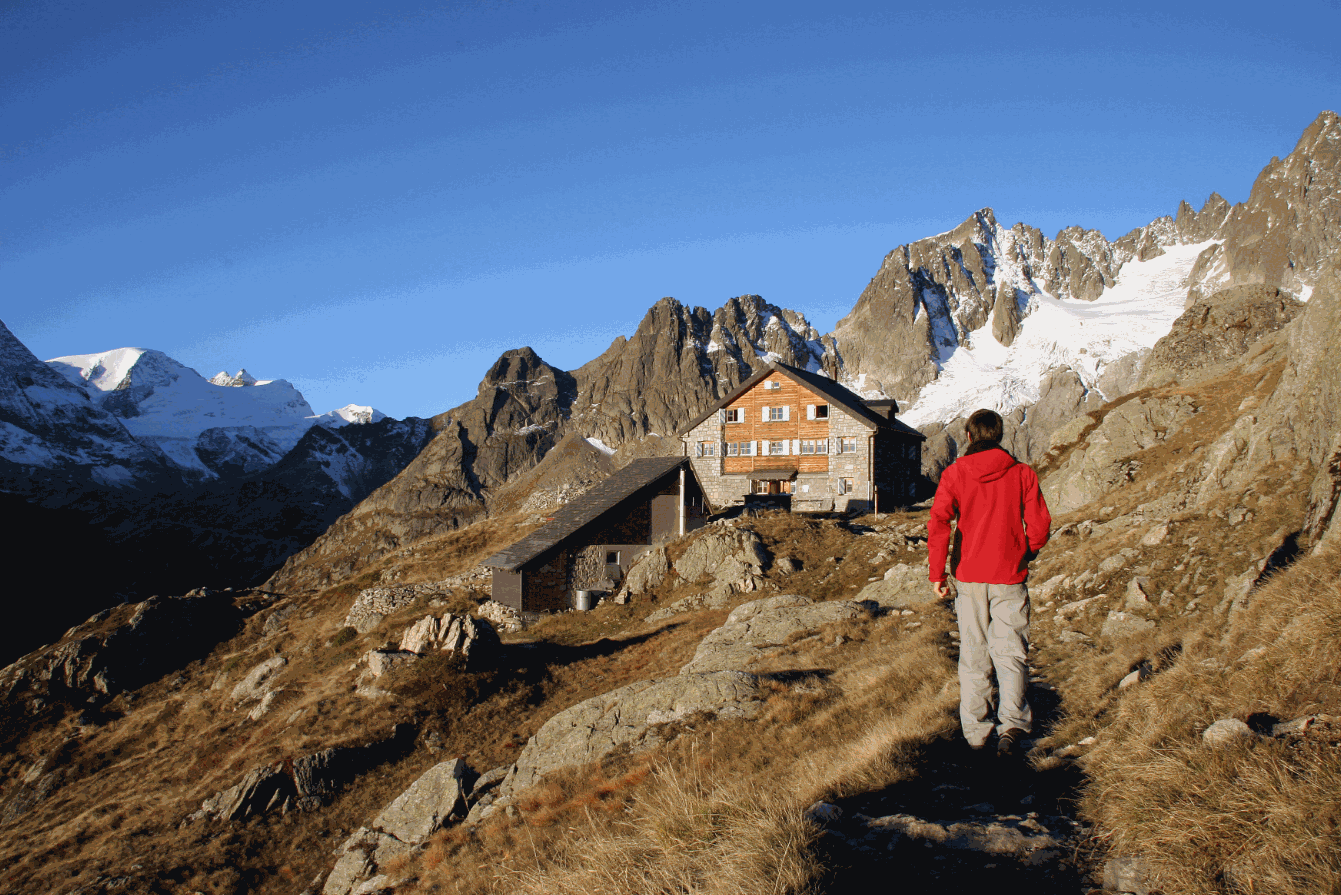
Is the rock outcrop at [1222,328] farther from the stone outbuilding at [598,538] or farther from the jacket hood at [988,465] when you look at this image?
the jacket hood at [988,465]

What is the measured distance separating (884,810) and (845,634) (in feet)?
38.3

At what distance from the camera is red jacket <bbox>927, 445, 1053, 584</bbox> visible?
740 cm

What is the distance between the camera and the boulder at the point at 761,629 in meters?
18.3

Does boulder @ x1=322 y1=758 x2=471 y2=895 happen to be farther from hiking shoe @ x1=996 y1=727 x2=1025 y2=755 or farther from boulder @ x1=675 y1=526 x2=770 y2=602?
boulder @ x1=675 y1=526 x2=770 y2=602

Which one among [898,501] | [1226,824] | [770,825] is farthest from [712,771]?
[898,501]

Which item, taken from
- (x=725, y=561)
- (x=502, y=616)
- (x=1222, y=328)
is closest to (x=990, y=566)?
(x=725, y=561)

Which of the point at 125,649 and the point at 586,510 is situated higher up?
the point at 586,510

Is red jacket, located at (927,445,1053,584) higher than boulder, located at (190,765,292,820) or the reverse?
higher

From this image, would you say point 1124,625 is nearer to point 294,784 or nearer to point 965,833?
point 965,833

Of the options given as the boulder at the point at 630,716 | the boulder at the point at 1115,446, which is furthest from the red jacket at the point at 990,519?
the boulder at the point at 1115,446

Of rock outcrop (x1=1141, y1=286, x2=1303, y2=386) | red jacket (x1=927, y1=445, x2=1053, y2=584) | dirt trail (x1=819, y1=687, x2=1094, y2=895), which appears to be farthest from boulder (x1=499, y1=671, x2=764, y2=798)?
rock outcrop (x1=1141, y1=286, x2=1303, y2=386)

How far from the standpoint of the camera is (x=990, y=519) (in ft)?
24.5

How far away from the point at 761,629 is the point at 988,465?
14.0 metres

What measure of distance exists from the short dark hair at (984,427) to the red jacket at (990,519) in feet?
0.56
